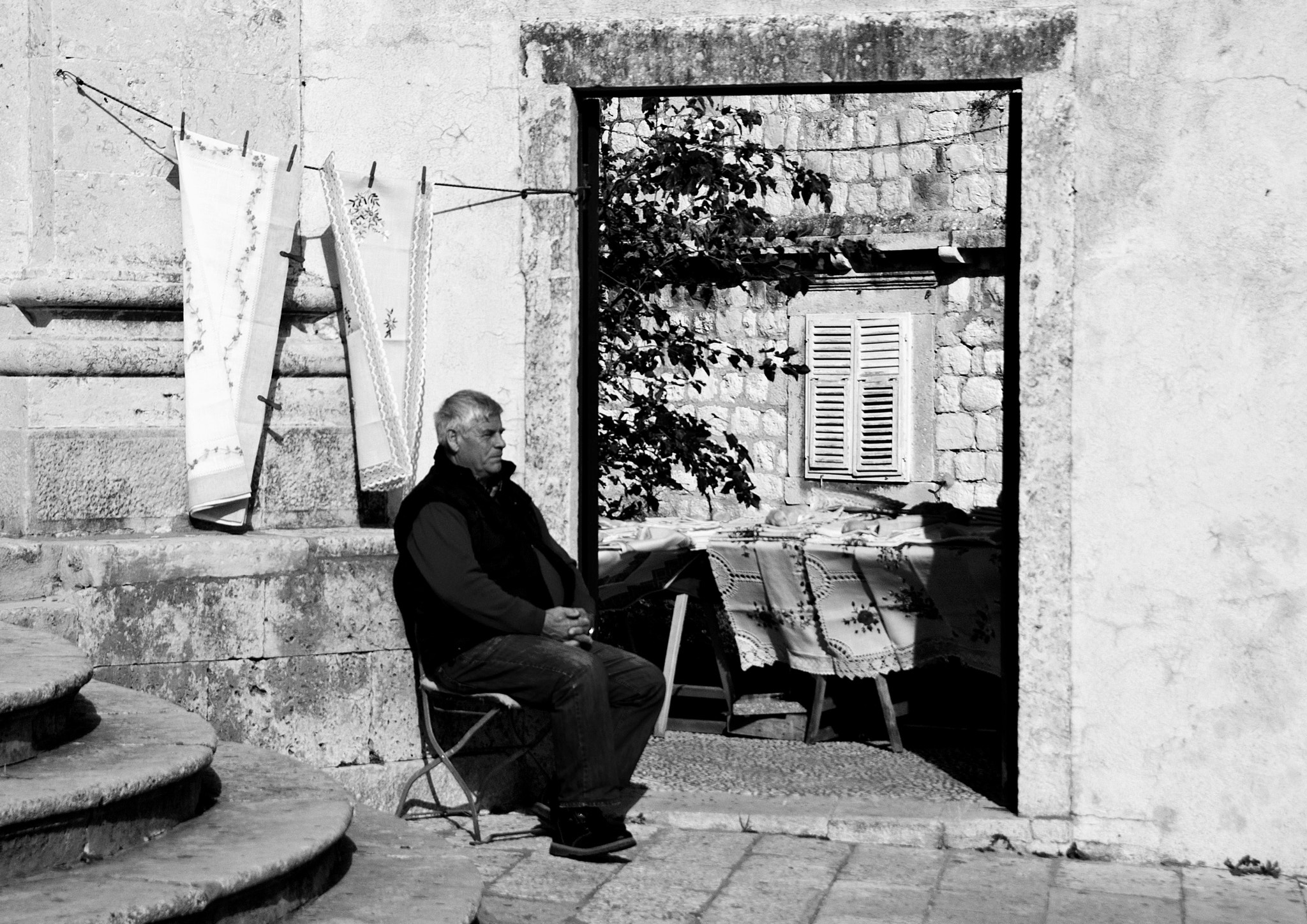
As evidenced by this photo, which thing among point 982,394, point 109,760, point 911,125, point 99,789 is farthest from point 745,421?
point 99,789

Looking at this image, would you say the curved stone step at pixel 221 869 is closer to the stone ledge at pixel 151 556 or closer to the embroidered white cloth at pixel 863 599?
the stone ledge at pixel 151 556

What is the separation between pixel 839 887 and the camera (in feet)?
16.0


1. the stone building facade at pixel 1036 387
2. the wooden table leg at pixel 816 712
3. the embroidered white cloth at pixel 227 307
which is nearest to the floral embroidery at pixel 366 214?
the embroidered white cloth at pixel 227 307

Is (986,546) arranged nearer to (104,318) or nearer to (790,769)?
(790,769)

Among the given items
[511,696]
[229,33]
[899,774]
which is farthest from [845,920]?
[229,33]

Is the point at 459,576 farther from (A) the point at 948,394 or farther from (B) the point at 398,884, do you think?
(A) the point at 948,394

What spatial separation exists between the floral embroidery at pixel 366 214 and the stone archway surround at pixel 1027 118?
2.64 feet

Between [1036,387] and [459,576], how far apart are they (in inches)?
76.8

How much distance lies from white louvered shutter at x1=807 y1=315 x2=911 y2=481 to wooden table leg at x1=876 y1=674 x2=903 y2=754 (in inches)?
233

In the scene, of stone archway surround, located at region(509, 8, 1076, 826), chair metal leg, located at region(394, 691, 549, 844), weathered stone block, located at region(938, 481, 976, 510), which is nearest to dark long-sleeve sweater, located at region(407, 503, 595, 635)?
chair metal leg, located at region(394, 691, 549, 844)

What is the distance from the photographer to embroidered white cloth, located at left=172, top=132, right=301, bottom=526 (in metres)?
5.32

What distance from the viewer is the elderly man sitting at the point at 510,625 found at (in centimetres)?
509

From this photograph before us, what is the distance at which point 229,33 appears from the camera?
18.1 feet

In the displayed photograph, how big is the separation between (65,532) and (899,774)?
10.5ft
